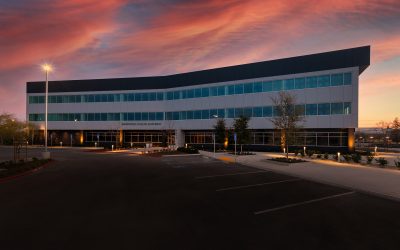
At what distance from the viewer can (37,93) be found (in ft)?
197

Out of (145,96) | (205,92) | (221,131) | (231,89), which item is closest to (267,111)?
(231,89)

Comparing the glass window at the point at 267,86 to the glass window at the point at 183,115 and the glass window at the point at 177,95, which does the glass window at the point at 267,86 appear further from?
the glass window at the point at 177,95

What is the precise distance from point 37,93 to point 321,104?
64.2 metres

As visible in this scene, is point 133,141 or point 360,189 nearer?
point 360,189

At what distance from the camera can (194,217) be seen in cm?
850

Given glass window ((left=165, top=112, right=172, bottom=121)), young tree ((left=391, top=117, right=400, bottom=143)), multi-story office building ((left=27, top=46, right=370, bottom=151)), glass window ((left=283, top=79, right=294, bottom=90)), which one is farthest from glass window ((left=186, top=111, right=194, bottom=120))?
young tree ((left=391, top=117, right=400, bottom=143))

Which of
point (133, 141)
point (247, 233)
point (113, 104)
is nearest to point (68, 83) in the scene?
point (113, 104)

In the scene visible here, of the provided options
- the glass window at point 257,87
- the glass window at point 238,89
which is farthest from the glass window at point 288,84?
the glass window at point 238,89

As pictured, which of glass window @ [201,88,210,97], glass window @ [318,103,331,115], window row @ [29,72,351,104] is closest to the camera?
glass window @ [318,103,331,115]

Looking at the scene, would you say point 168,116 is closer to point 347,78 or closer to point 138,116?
point 138,116

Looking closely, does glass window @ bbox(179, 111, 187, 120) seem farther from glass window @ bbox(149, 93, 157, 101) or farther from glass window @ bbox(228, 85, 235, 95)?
glass window @ bbox(228, 85, 235, 95)

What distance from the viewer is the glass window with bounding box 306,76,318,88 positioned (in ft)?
121

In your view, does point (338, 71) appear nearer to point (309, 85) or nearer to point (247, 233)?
point (309, 85)

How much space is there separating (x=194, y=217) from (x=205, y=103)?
131 ft
